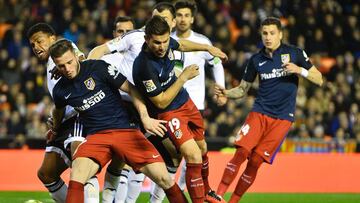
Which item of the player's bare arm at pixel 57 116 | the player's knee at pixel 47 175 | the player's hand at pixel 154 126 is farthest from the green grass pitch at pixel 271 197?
the player's hand at pixel 154 126

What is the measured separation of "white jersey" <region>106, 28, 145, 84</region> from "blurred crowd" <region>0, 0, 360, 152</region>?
7.31 m

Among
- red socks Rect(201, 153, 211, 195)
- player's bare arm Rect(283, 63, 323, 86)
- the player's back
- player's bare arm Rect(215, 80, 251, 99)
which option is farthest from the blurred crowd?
the player's back

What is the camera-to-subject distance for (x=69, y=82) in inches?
307

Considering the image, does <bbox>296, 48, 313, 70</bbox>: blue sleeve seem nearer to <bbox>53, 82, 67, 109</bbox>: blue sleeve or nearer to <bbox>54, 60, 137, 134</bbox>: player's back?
<bbox>54, 60, 137, 134</bbox>: player's back

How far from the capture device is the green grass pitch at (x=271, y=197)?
36.3 ft

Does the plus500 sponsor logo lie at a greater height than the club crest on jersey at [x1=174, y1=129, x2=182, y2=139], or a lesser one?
greater

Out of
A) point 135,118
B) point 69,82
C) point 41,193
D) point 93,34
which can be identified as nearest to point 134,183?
point 135,118

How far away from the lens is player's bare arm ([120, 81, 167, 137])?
7.73 m

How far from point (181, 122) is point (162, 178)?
736 millimetres

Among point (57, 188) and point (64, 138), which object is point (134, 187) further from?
point (64, 138)

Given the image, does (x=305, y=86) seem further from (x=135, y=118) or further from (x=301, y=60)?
(x=135, y=118)

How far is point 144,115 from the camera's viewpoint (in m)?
7.83

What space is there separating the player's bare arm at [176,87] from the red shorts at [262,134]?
1.86 m

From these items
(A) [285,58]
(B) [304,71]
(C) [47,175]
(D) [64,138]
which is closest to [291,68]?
(B) [304,71]
